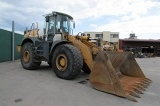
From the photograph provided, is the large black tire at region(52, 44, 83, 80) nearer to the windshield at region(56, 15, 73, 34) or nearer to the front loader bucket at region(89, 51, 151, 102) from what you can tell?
the front loader bucket at region(89, 51, 151, 102)

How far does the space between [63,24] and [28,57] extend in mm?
2427

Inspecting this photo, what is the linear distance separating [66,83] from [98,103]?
7.03 feet

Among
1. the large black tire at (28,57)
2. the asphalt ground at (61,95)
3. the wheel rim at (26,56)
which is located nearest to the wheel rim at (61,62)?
the asphalt ground at (61,95)

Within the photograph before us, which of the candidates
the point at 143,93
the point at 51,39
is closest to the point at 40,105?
the point at 143,93

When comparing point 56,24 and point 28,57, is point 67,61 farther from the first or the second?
point 28,57

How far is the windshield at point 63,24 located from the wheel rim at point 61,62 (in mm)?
1700

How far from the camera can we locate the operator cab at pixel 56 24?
28.7 ft

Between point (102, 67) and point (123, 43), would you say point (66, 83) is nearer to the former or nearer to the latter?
point (102, 67)

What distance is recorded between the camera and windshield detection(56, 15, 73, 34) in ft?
28.7

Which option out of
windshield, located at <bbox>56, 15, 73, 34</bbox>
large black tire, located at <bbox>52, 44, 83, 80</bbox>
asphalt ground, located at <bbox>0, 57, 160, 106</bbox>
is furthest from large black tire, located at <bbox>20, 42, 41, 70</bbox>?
asphalt ground, located at <bbox>0, 57, 160, 106</bbox>

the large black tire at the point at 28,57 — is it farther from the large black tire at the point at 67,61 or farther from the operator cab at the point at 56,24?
the large black tire at the point at 67,61

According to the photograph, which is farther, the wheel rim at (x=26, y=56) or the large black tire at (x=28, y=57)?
the wheel rim at (x=26, y=56)

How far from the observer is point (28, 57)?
9.58m

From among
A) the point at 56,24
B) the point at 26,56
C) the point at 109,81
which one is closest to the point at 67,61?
the point at 109,81
